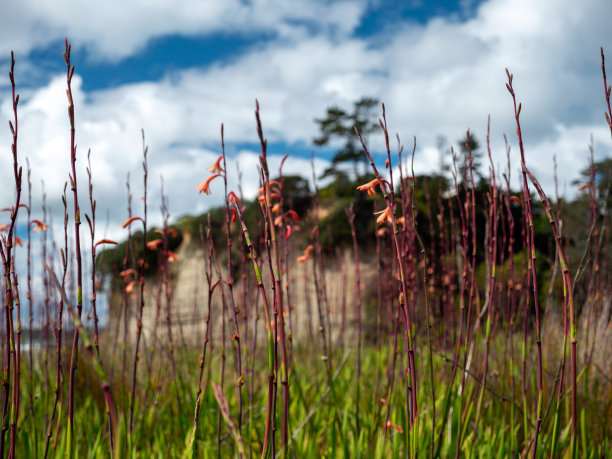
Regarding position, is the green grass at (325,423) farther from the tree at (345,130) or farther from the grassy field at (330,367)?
the tree at (345,130)

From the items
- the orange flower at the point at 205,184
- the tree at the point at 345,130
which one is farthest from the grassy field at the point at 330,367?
the tree at the point at 345,130

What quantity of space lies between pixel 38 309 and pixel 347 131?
1570 cm

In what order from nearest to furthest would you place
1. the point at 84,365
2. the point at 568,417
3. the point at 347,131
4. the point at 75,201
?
the point at 75,201 < the point at 568,417 < the point at 84,365 < the point at 347,131

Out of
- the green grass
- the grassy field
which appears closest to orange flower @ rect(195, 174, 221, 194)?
the grassy field

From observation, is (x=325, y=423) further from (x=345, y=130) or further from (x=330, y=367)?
(x=345, y=130)

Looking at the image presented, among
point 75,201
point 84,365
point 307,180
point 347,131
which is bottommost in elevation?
point 84,365

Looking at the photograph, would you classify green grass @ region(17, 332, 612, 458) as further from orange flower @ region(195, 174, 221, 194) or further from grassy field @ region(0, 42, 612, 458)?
orange flower @ region(195, 174, 221, 194)

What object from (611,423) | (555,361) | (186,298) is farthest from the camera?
(186,298)

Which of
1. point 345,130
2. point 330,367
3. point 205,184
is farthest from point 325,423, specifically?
point 345,130

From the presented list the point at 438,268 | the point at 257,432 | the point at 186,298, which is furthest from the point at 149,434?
the point at 186,298

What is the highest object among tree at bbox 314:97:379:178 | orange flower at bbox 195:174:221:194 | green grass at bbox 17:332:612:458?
tree at bbox 314:97:379:178

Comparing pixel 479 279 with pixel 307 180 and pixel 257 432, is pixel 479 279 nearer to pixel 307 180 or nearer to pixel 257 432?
pixel 307 180

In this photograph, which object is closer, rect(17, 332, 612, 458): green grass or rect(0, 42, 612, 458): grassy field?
rect(0, 42, 612, 458): grassy field

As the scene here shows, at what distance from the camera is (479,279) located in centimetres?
809
